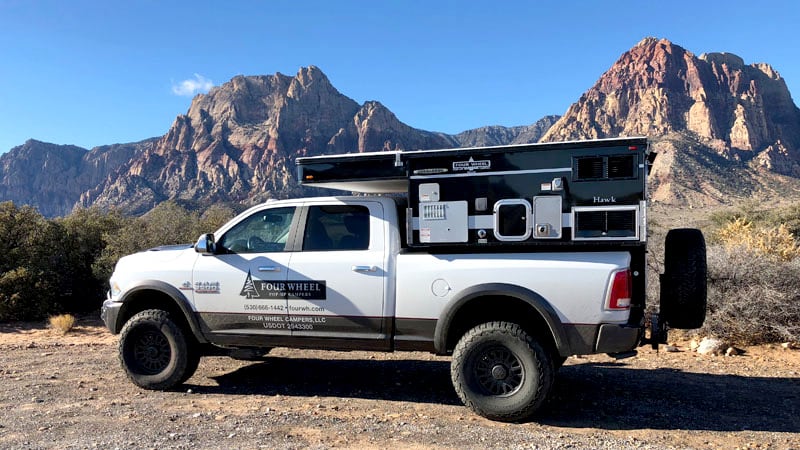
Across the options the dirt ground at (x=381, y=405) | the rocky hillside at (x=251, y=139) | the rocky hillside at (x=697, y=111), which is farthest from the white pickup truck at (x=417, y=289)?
the rocky hillside at (x=251, y=139)

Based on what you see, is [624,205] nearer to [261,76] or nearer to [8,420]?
[8,420]

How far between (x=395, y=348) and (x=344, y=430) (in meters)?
0.94

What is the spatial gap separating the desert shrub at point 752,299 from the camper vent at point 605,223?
4.66 metres

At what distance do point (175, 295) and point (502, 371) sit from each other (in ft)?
11.7

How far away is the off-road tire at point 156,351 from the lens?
5789mm

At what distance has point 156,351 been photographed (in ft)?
19.3

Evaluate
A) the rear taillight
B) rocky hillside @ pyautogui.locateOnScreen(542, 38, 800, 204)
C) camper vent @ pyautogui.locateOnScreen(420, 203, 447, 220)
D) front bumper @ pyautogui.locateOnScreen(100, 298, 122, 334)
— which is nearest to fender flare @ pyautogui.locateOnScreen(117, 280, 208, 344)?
front bumper @ pyautogui.locateOnScreen(100, 298, 122, 334)

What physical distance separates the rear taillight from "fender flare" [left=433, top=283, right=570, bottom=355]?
0.48 metres

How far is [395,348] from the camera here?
5219 millimetres

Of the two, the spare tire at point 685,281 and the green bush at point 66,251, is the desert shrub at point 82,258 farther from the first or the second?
the spare tire at point 685,281

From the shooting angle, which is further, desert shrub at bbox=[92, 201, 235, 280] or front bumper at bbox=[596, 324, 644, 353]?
desert shrub at bbox=[92, 201, 235, 280]

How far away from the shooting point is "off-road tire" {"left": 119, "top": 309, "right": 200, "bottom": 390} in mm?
5789

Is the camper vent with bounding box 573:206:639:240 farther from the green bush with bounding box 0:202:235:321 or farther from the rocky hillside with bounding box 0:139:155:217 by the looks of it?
the rocky hillside with bounding box 0:139:155:217

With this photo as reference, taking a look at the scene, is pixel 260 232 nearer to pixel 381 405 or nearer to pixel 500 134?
pixel 381 405
